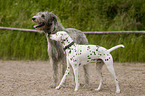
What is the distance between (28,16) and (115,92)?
8.42m

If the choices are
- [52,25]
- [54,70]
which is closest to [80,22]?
[54,70]

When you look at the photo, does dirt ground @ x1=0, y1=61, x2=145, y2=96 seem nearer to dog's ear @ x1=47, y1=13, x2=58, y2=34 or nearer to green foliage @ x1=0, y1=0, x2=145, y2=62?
dog's ear @ x1=47, y1=13, x2=58, y2=34

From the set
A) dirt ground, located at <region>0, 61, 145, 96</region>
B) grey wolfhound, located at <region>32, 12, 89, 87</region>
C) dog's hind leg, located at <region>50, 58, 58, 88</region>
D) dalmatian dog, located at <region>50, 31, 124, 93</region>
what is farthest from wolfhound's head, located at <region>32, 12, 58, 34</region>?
dirt ground, located at <region>0, 61, 145, 96</region>

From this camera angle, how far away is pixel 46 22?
5.25m

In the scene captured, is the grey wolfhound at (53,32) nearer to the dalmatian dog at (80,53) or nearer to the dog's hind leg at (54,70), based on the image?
the dog's hind leg at (54,70)

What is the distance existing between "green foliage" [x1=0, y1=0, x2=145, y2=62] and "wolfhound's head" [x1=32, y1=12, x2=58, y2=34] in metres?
5.54

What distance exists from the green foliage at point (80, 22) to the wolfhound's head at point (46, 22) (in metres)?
5.54

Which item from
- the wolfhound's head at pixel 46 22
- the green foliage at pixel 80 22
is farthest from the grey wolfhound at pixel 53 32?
the green foliage at pixel 80 22

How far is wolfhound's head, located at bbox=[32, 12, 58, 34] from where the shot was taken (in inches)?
205

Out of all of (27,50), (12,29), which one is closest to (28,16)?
(12,29)

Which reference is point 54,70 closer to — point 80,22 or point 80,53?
point 80,53

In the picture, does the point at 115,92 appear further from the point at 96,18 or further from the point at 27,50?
the point at 96,18

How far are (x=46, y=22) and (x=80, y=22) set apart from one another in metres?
6.99

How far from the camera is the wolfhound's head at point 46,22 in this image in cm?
520
